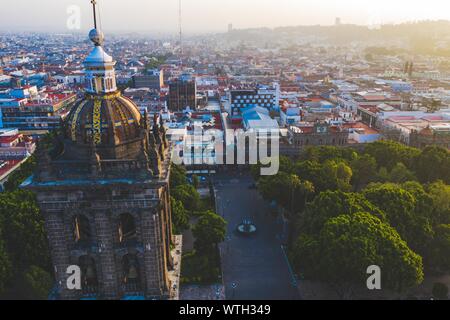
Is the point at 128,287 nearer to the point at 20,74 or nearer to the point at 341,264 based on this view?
the point at 341,264

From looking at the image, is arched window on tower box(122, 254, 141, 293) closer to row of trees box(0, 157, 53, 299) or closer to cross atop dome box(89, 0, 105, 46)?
cross atop dome box(89, 0, 105, 46)

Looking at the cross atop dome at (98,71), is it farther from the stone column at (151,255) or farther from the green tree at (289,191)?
the green tree at (289,191)

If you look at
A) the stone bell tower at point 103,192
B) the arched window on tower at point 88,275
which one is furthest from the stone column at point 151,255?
the arched window on tower at point 88,275

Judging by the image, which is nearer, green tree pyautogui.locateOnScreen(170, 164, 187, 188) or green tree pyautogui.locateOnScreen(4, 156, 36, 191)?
green tree pyautogui.locateOnScreen(4, 156, 36, 191)

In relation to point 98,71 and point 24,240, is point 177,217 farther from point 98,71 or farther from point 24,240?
point 98,71

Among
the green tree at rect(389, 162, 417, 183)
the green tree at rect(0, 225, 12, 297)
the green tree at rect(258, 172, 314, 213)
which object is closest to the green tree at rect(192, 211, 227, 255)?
the green tree at rect(258, 172, 314, 213)

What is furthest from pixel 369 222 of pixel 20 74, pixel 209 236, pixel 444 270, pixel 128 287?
pixel 20 74
